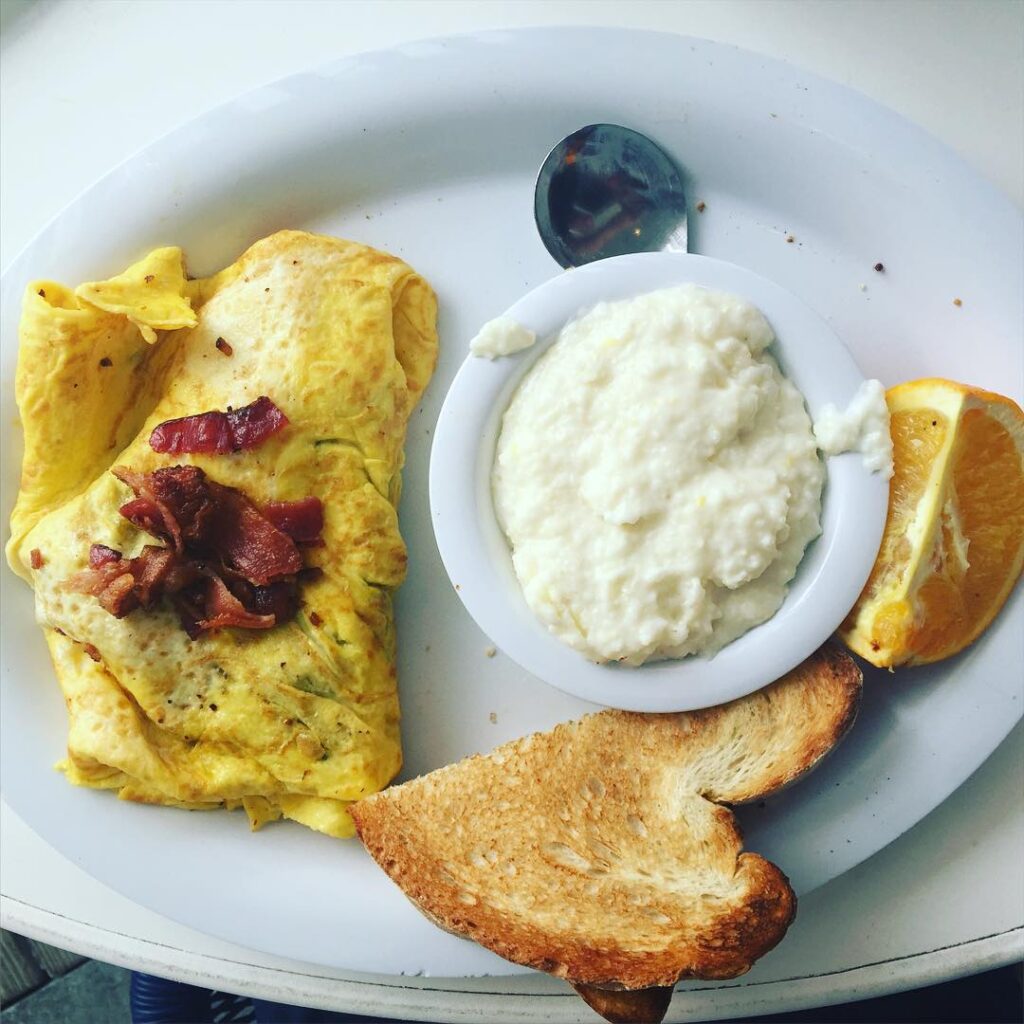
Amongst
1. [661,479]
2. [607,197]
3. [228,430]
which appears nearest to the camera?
[661,479]

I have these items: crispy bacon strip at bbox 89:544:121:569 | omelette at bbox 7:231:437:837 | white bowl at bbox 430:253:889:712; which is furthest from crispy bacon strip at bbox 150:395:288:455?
white bowl at bbox 430:253:889:712

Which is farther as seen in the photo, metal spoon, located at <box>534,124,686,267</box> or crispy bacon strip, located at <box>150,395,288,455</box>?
metal spoon, located at <box>534,124,686,267</box>

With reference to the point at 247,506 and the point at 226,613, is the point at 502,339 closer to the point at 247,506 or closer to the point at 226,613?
the point at 247,506

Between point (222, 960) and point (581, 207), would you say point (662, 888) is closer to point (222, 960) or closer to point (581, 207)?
point (222, 960)

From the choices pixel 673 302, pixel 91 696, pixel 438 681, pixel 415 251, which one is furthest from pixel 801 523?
pixel 91 696

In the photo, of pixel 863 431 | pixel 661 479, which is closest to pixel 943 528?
pixel 863 431

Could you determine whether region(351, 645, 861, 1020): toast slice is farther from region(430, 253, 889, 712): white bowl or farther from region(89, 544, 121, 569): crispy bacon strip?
region(89, 544, 121, 569): crispy bacon strip

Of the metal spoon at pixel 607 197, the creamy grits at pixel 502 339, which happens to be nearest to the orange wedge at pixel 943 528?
the metal spoon at pixel 607 197
